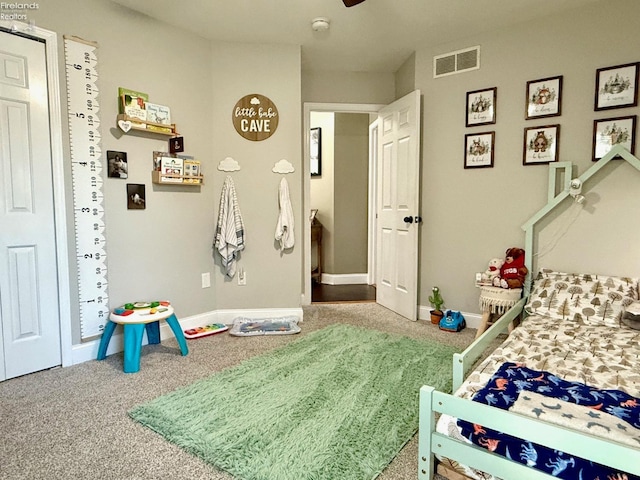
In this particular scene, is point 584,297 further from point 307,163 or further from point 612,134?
point 307,163

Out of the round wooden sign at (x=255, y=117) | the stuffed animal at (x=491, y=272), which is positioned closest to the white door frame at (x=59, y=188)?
the round wooden sign at (x=255, y=117)

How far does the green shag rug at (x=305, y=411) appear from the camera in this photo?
1557mm

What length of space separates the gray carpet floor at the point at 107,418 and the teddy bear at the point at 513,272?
0.54 m

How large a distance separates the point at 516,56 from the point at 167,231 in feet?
10.3

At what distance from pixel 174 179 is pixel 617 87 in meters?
3.28

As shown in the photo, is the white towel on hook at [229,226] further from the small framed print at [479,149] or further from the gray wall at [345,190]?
the gray wall at [345,190]

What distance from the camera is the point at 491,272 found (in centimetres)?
305

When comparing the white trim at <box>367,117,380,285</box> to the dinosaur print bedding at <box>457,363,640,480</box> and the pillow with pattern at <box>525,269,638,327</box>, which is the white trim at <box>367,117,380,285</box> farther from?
the dinosaur print bedding at <box>457,363,640,480</box>

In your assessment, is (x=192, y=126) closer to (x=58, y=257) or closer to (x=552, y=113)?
(x=58, y=257)

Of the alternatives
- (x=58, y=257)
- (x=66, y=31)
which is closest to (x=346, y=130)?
(x=66, y=31)

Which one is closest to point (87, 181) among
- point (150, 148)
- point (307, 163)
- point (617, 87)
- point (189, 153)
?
point (150, 148)

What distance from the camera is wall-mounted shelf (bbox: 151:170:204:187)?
293cm

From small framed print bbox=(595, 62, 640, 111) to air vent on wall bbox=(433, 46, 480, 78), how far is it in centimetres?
92

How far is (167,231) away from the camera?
3.09 meters
